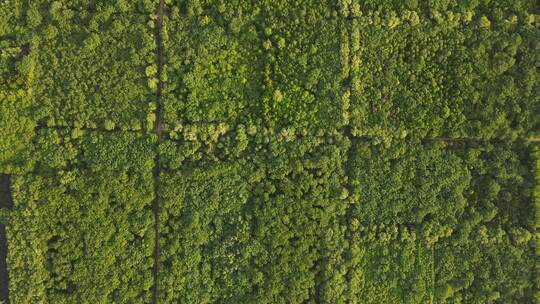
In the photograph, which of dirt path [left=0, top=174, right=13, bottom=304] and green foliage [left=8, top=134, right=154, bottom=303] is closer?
green foliage [left=8, top=134, right=154, bottom=303]

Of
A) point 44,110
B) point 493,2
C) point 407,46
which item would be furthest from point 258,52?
point 493,2

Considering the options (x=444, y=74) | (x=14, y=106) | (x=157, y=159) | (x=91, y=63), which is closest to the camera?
(x=14, y=106)

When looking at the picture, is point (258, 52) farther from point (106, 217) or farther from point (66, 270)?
point (66, 270)

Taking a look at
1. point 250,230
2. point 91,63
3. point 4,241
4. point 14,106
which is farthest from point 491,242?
point 14,106

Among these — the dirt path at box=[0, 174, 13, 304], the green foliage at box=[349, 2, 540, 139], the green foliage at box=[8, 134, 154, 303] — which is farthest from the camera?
the green foliage at box=[349, 2, 540, 139]

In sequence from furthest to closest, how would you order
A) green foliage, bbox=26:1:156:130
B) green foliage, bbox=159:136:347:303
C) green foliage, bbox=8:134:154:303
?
green foliage, bbox=159:136:347:303
green foliage, bbox=26:1:156:130
green foliage, bbox=8:134:154:303

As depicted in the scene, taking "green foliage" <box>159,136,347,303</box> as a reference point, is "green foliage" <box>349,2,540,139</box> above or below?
above

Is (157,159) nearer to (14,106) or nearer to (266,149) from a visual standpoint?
(266,149)

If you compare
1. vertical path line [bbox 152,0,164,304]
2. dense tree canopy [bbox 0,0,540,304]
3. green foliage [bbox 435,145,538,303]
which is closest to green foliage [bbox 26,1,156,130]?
dense tree canopy [bbox 0,0,540,304]

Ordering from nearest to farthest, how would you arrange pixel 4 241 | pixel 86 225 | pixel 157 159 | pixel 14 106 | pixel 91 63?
pixel 14 106 → pixel 86 225 → pixel 91 63 → pixel 4 241 → pixel 157 159

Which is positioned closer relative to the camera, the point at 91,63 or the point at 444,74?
the point at 91,63

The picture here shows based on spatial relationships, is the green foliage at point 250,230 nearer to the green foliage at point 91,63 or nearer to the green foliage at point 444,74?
the green foliage at point 91,63

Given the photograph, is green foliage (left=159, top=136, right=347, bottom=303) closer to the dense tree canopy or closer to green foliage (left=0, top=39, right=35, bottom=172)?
the dense tree canopy
